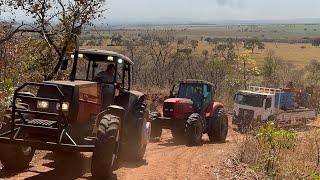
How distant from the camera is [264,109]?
2639 cm

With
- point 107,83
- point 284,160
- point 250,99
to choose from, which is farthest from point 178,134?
point 250,99

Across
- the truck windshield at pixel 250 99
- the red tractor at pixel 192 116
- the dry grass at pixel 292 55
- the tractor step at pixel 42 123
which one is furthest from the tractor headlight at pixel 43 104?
the dry grass at pixel 292 55

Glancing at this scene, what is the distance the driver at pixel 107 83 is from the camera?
11353 millimetres

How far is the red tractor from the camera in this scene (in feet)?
56.8

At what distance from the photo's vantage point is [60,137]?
368 inches

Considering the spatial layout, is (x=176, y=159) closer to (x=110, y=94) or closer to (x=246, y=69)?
(x=110, y=94)

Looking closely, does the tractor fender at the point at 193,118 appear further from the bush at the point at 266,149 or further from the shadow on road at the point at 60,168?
the shadow on road at the point at 60,168

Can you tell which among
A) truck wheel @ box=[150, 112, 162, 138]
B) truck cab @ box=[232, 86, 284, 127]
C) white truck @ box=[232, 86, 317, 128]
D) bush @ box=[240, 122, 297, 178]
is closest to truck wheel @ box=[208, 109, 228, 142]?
truck wheel @ box=[150, 112, 162, 138]

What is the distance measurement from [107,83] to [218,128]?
8.10 meters

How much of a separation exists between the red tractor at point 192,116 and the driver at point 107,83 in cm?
607

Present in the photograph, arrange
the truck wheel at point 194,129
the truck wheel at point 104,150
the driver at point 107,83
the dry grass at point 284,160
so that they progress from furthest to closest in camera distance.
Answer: the truck wheel at point 194,129
the dry grass at point 284,160
the driver at point 107,83
the truck wheel at point 104,150

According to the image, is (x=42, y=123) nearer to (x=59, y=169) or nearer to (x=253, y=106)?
(x=59, y=169)

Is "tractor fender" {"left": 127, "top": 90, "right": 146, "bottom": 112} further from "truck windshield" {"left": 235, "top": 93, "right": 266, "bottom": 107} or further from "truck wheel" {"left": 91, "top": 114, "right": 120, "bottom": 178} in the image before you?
"truck windshield" {"left": 235, "top": 93, "right": 266, "bottom": 107}

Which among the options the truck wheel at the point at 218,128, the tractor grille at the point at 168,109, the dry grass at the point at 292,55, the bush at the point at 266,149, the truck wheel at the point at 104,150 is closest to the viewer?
the truck wheel at the point at 104,150
